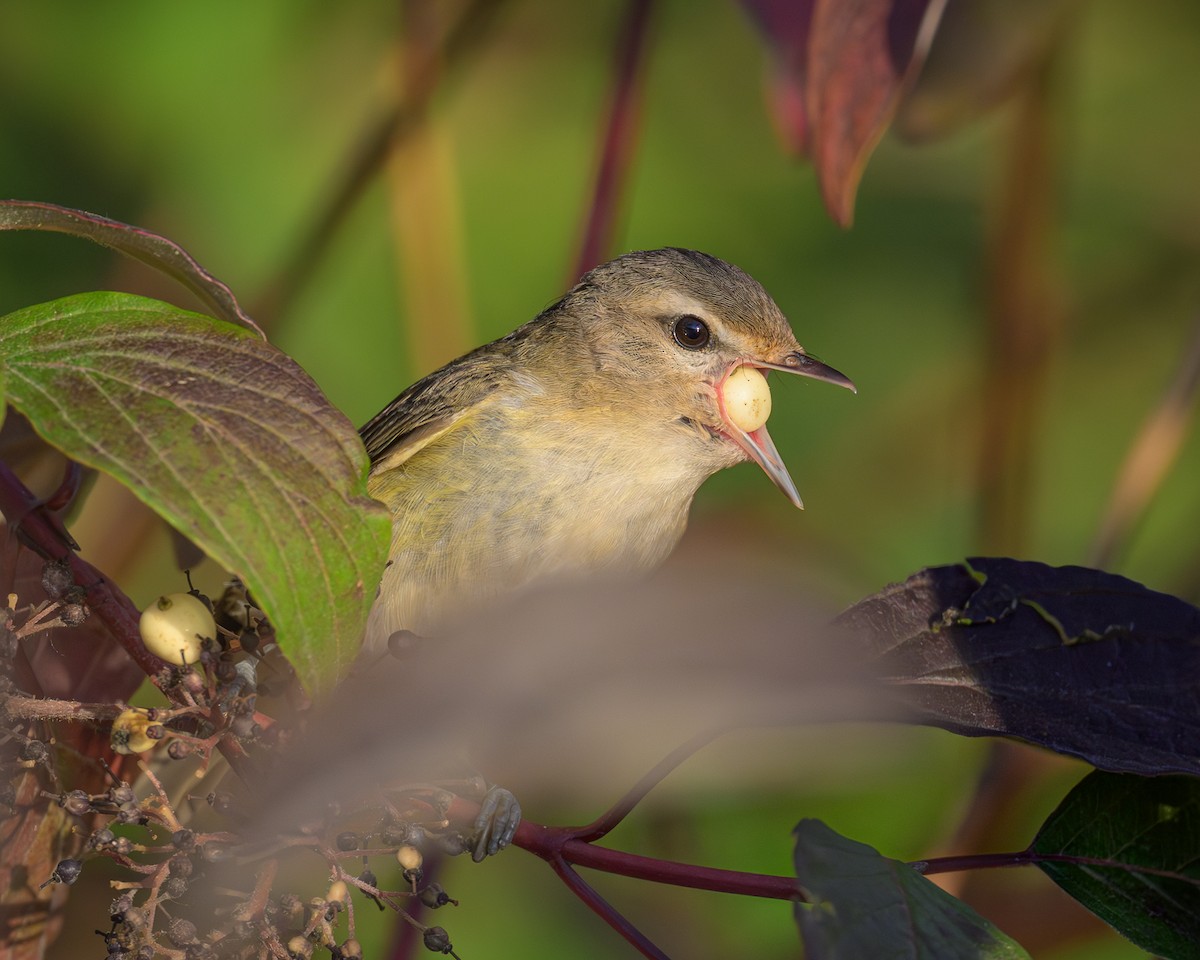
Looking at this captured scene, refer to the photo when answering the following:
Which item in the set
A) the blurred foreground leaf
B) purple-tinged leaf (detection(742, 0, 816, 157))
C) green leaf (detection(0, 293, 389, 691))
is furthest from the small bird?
green leaf (detection(0, 293, 389, 691))

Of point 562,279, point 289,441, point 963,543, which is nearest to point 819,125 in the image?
point 289,441

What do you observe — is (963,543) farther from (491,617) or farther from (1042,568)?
(491,617)

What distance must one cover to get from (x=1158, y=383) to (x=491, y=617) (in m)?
1.71

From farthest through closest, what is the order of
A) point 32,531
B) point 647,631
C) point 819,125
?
point 819,125 → point 32,531 → point 647,631

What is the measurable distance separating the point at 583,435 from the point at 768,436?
0.67 feet

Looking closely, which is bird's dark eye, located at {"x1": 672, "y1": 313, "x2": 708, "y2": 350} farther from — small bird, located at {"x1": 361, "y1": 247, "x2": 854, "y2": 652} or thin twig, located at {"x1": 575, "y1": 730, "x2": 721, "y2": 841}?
thin twig, located at {"x1": 575, "y1": 730, "x2": 721, "y2": 841}

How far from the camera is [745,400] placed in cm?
134

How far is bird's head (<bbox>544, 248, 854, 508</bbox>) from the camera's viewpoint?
53.0 inches

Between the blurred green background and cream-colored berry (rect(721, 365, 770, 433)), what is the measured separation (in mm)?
381

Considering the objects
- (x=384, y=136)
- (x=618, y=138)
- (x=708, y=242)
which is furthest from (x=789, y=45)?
(x=384, y=136)

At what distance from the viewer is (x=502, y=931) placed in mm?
1738

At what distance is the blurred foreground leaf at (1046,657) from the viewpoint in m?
0.75

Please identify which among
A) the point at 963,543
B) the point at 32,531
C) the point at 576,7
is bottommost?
the point at 963,543

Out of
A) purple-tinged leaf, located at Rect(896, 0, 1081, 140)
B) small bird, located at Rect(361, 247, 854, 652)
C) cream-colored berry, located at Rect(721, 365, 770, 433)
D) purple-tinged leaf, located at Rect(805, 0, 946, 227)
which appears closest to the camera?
purple-tinged leaf, located at Rect(805, 0, 946, 227)
